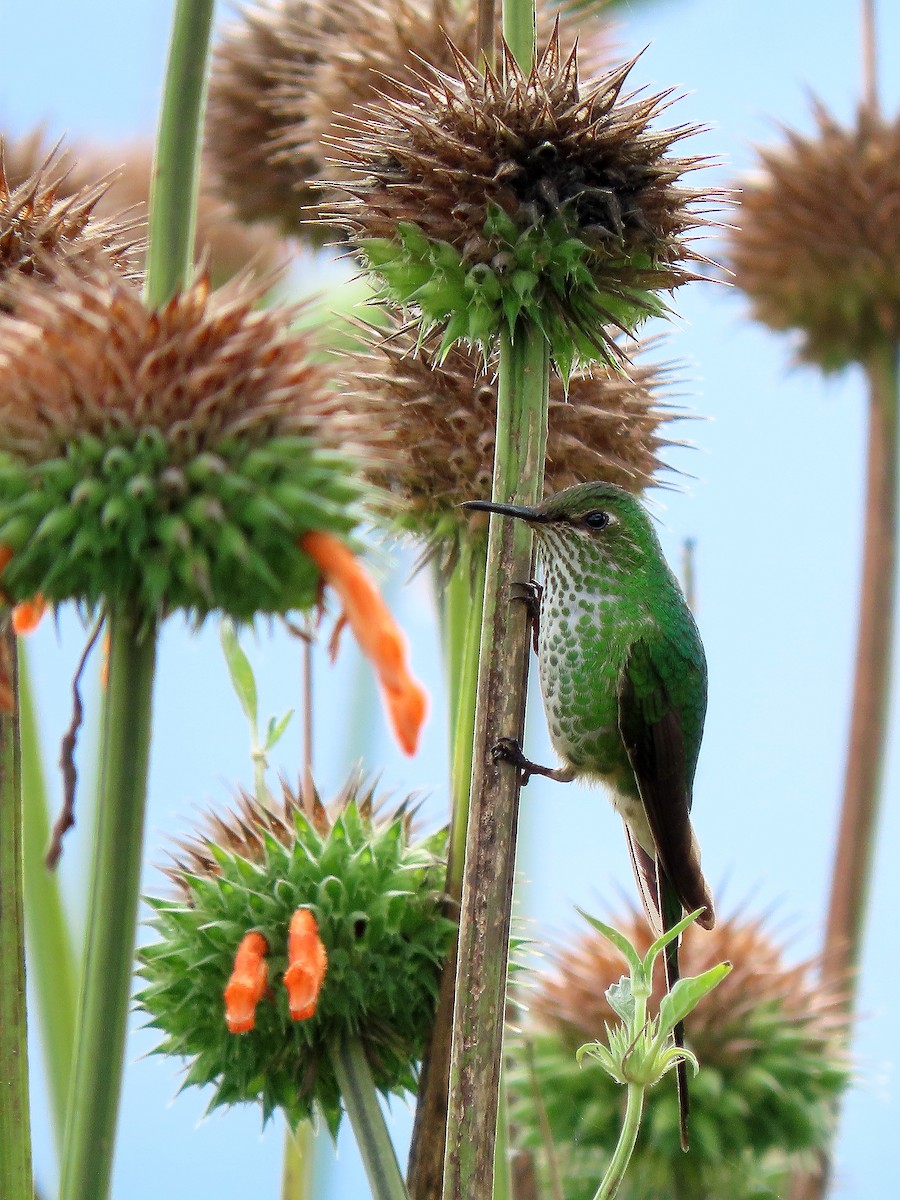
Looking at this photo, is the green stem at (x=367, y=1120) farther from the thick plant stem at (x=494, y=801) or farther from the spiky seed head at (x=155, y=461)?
the spiky seed head at (x=155, y=461)

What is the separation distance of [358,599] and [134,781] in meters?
0.27

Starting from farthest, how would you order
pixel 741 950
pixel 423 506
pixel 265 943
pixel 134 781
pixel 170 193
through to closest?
pixel 741 950 < pixel 423 506 < pixel 265 943 < pixel 170 193 < pixel 134 781

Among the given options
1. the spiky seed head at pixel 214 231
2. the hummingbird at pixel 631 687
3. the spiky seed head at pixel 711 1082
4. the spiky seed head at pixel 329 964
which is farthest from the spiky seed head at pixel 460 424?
the spiky seed head at pixel 214 231

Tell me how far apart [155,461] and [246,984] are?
2.46 feet

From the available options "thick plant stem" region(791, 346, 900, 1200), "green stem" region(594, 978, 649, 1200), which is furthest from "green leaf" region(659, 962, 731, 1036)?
"thick plant stem" region(791, 346, 900, 1200)

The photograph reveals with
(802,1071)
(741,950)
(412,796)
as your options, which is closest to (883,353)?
(741,950)

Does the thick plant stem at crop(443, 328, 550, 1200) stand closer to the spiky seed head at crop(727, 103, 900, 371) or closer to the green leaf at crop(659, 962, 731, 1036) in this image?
the green leaf at crop(659, 962, 731, 1036)

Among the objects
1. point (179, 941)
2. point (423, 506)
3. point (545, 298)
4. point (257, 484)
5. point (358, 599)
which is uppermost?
point (545, 298)

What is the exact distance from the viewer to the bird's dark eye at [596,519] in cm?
230

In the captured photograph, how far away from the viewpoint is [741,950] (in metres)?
3.04

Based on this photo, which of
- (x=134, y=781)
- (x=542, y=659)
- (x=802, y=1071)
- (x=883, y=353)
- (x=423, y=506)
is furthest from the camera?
(x=883, y=353)

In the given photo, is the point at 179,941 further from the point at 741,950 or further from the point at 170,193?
the point at 741,950

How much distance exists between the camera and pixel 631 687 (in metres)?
2.50

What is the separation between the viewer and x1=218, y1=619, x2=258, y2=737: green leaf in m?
2.05
